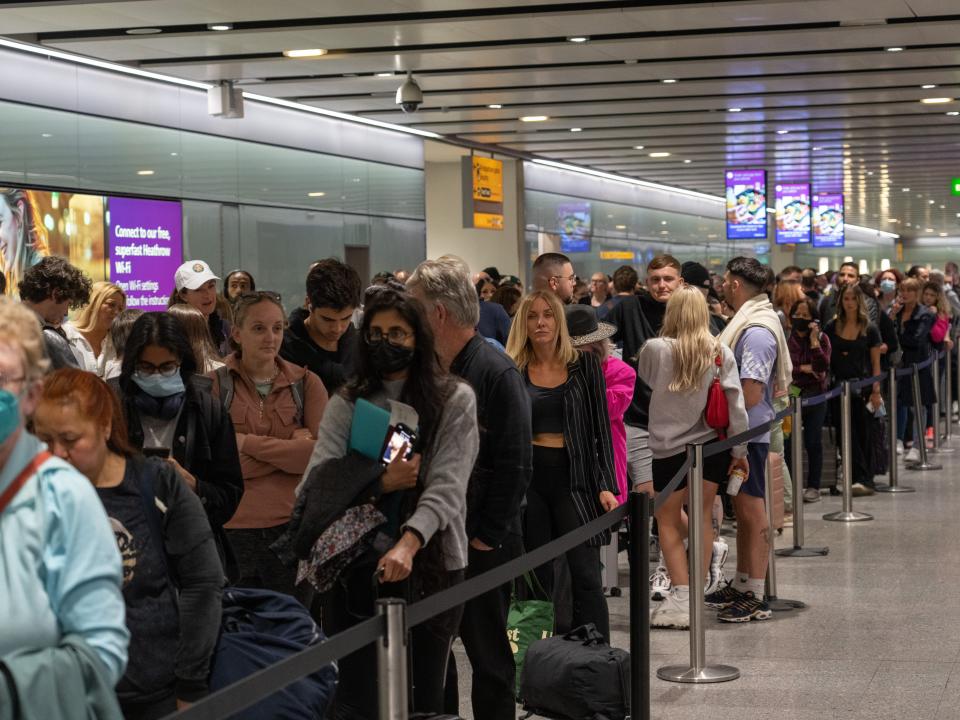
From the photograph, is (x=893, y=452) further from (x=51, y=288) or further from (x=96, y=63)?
(x=96, y=63)

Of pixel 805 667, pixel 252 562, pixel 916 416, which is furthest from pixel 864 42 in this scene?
pixel 252 562

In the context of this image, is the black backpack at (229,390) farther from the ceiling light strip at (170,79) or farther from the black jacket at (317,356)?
the ceiling light strip at (170,79)

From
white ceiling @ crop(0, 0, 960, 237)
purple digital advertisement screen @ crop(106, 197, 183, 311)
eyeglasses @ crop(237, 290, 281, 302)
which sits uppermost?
white ceiling @ crop(0, 0, 960, 237)

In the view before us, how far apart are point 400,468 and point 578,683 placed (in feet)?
4.68

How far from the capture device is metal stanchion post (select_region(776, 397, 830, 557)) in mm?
9211

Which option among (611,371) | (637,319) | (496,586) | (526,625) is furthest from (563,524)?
(637,319)

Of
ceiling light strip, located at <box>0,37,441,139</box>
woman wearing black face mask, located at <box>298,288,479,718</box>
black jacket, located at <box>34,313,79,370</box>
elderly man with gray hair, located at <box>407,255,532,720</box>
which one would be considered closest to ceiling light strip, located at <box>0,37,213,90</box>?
ceiling light strip, located at <box>0,37,441,139</box>

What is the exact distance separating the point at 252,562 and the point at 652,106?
15.7 m

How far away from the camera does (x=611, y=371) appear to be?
22.7 ft

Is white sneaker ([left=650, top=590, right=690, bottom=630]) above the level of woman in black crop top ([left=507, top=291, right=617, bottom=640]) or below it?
below

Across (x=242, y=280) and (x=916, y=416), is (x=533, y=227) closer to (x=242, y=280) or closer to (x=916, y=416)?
(x=916, y=416)

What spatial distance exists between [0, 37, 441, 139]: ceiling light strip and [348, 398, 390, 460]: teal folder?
10.8 meters

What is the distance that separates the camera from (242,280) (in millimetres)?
10984

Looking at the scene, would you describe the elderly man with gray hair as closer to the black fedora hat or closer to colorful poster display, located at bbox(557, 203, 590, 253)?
the black fedora hat
